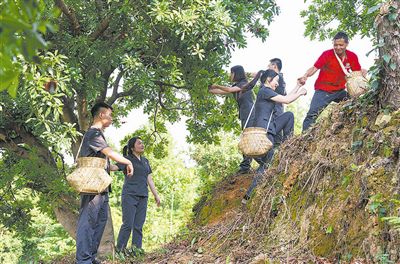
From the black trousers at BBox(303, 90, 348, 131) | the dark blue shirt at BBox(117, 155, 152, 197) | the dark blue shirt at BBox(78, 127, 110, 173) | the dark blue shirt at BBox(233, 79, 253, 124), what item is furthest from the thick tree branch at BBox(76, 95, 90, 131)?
the black trousers at BBox(303, 90, 348, 131)

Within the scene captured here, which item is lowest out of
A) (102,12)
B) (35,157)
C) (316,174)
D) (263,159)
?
(316,174)

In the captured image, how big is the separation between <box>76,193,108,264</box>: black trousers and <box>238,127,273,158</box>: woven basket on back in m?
1.82

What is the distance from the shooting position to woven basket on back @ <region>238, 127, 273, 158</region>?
6.68 meters

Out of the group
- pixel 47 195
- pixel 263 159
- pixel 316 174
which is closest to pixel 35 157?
pixel 47 195

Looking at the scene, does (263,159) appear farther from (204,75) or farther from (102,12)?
(102,12)

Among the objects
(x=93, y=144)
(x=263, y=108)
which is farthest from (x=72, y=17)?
(x=263, y=108)

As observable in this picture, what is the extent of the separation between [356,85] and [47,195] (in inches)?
222

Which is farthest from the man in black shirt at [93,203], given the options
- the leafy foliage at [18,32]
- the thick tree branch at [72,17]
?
the leafy foliage at [18,32]

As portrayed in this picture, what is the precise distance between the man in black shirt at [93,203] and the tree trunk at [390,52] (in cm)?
290

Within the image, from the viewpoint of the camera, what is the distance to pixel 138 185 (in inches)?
308

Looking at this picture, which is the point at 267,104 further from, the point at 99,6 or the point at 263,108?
the point at 99,6

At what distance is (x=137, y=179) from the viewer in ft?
25.8

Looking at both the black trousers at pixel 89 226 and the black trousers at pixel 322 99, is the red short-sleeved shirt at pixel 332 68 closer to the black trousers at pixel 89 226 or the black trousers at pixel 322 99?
the black trousers at pixel 322 99

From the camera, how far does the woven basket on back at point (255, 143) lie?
6684 millimetres
